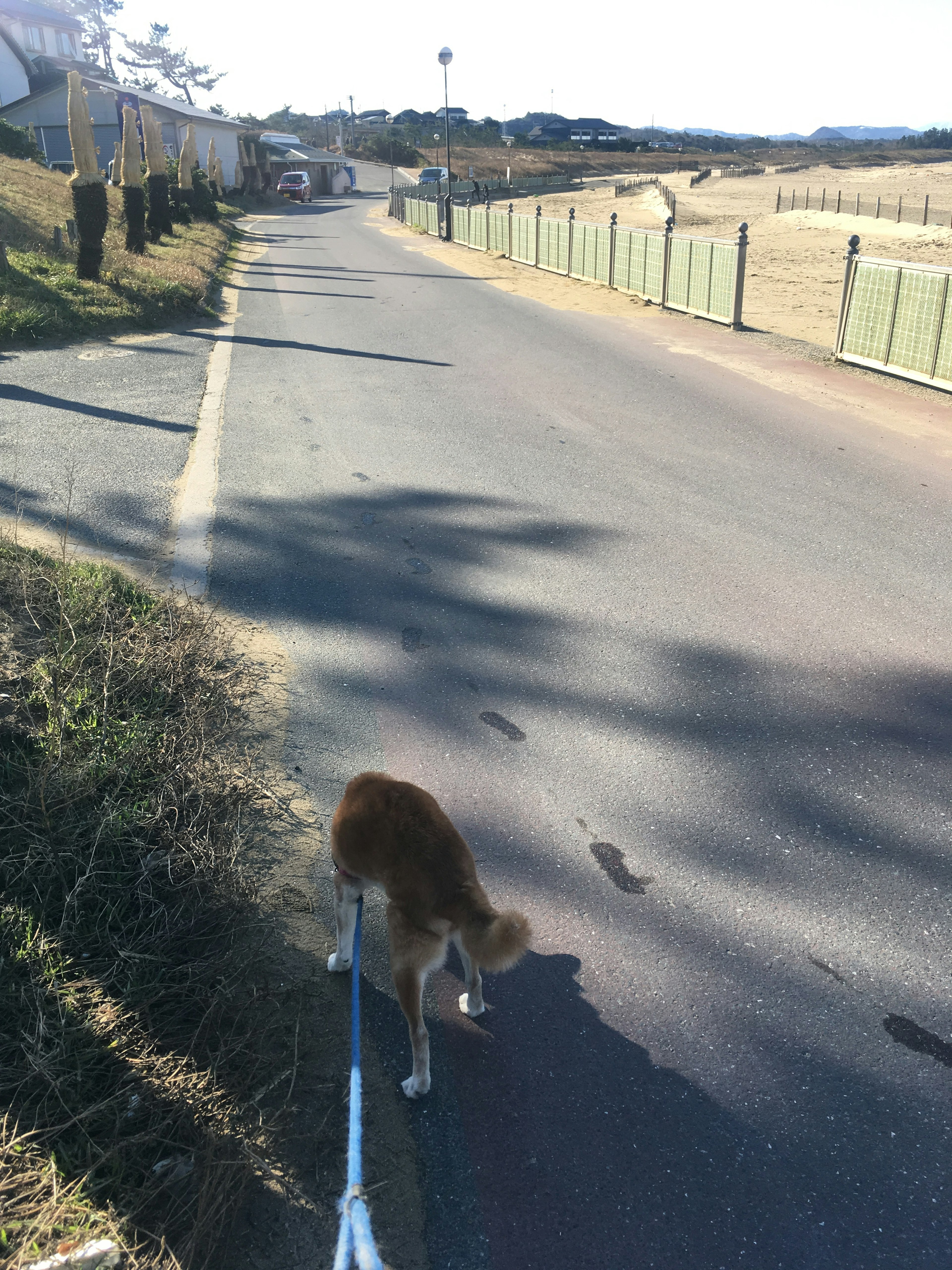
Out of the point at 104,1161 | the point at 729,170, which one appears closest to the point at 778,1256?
the point at 104,1161

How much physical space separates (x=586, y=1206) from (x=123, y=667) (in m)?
2.99

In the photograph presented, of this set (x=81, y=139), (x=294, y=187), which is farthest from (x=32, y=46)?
(x=81, y=139)

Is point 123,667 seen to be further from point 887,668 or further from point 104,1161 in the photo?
point 887,668

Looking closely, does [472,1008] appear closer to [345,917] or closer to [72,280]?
[345,917]

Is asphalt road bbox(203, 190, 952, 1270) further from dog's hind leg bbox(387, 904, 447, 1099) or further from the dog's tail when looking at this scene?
the dog's tail

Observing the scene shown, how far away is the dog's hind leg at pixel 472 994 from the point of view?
294 cm

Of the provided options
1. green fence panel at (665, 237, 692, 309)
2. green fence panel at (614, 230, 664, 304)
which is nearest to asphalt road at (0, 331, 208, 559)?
green fence panel at (665, 237, 692, 309)

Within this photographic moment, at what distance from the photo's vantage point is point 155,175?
80.7 feet

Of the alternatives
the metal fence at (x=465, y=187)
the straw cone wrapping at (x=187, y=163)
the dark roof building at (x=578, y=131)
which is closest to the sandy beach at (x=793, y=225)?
the metal fence at (x=465, y=187)

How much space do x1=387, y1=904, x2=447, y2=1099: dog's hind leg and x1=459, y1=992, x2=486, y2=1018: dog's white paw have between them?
0.31 meters

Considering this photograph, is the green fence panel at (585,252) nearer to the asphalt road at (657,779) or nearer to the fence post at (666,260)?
the fence post at (666,260)

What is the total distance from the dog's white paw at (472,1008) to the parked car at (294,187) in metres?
74.7

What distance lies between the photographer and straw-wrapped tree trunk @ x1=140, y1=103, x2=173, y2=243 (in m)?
24.4

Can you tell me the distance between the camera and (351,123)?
489ft
